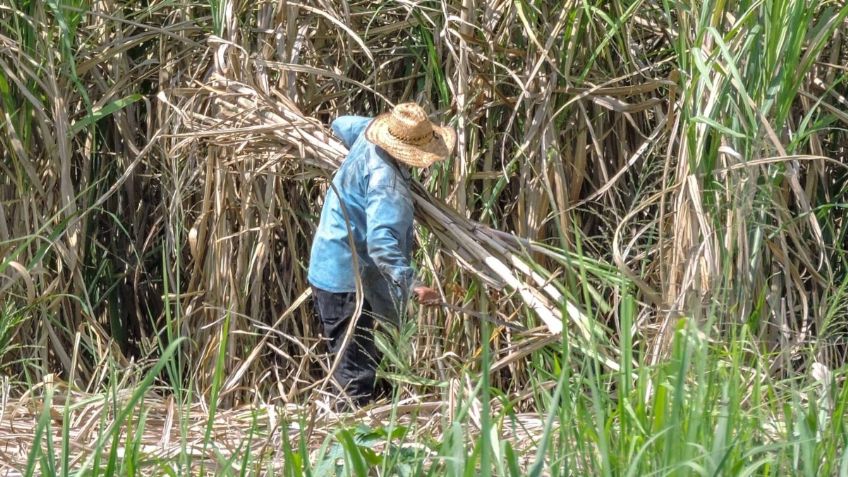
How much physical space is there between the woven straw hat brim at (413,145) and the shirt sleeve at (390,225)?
58 millimetres

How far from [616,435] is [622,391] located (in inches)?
8.6

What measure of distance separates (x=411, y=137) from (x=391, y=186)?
15 centimetres

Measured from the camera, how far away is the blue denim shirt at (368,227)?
10.4 ft

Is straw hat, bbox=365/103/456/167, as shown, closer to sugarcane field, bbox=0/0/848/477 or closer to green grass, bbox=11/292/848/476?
sugarcane field, bbox=0/0/848/477

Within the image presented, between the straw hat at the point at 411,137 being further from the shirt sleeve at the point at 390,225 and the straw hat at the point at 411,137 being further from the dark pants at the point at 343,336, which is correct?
the dark pants at the point at 343,336

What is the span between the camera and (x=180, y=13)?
149 inches

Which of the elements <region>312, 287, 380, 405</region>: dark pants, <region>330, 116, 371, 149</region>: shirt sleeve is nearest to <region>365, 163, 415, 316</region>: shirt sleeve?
<region>330, 116, 371, 149</region>: shirt sleeve

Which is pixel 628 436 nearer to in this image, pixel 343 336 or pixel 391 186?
pixel 391 186

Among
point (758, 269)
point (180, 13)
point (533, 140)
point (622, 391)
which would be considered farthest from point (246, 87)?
point (622, 391)

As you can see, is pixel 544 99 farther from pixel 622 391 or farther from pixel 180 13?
pixel 622 391

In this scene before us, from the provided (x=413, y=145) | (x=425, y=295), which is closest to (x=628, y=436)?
(x=425, y=295)

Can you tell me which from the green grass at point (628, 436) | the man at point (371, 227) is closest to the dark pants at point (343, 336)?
the man at point (371, 227)

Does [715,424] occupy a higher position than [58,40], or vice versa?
[58,40]

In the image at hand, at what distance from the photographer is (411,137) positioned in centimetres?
321
